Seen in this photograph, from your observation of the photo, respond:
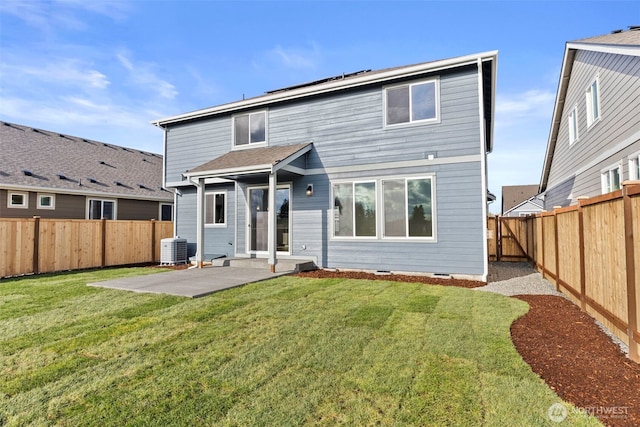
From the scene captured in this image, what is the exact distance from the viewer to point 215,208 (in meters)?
11.7

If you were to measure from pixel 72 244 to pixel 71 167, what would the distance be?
266 inches

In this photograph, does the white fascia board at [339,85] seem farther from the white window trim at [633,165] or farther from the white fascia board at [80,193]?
the white fascia board at [80,193]

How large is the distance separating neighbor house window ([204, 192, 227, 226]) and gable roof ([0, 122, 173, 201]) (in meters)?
6.19

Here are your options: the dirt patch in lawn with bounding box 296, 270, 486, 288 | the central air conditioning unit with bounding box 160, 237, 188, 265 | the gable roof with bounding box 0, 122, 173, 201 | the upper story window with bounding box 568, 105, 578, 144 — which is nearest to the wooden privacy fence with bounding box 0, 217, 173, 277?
the central air conditioning unit with bounding box 160, 237, 188, 265

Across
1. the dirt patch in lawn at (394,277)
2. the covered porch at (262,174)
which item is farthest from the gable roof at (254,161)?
the dirt patch in lawn at (394,277)

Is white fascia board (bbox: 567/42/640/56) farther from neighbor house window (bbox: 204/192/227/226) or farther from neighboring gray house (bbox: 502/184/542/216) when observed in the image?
neighboring gray house (bbox: 502/184/542/216)

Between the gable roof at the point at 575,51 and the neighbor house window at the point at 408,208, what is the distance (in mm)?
4829

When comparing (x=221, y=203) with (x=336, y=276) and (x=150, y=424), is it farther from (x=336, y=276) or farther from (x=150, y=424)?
(x=150, y=424)

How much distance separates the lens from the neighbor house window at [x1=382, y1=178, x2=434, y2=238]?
8.37 metres

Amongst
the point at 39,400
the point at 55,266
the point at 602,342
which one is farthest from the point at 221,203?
the point at 602,342

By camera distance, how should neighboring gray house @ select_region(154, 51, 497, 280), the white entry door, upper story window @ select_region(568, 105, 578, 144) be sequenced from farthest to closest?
upper story window @ select_region(568, 105, 578, 144) < the white entry door < neighboring gray house @ select_region(154, 51, 497, 280)

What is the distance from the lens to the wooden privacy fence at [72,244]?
891 centimetres

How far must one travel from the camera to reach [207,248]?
38.5ft

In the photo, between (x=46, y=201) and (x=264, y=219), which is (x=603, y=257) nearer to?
(x=264, y=219)
